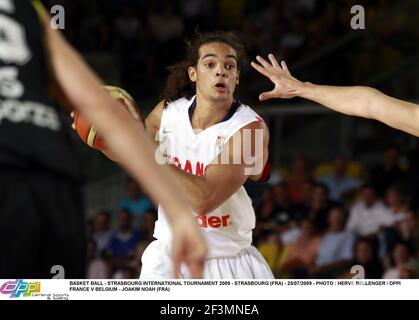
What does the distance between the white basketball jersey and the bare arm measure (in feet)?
7.21

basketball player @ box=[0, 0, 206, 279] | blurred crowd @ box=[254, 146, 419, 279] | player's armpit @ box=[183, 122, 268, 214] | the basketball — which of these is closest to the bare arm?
basketball player @ box=[0, 0, 206, 279]

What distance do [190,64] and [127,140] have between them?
2.65 metres

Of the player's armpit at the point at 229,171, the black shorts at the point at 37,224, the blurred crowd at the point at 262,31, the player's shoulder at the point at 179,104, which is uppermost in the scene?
the blurred crowd at the point at 262,31

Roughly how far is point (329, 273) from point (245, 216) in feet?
2.70

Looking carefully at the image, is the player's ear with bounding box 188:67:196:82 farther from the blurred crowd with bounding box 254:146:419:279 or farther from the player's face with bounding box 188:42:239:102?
the blurred crowd with bounding box 254:146:419:279

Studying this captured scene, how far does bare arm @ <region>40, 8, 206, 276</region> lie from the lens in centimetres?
177

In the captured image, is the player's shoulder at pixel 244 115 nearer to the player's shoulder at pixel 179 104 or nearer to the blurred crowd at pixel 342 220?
the player's shoulder at pixel 179 104

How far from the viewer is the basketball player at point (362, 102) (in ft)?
12.9

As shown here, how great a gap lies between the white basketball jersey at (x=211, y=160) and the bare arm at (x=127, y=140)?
2.20m

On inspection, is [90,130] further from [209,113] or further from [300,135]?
[300,135]

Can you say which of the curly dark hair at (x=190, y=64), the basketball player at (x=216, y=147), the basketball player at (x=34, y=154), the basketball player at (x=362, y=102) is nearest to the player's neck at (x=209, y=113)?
the basketball player at (x=216, y=147)
